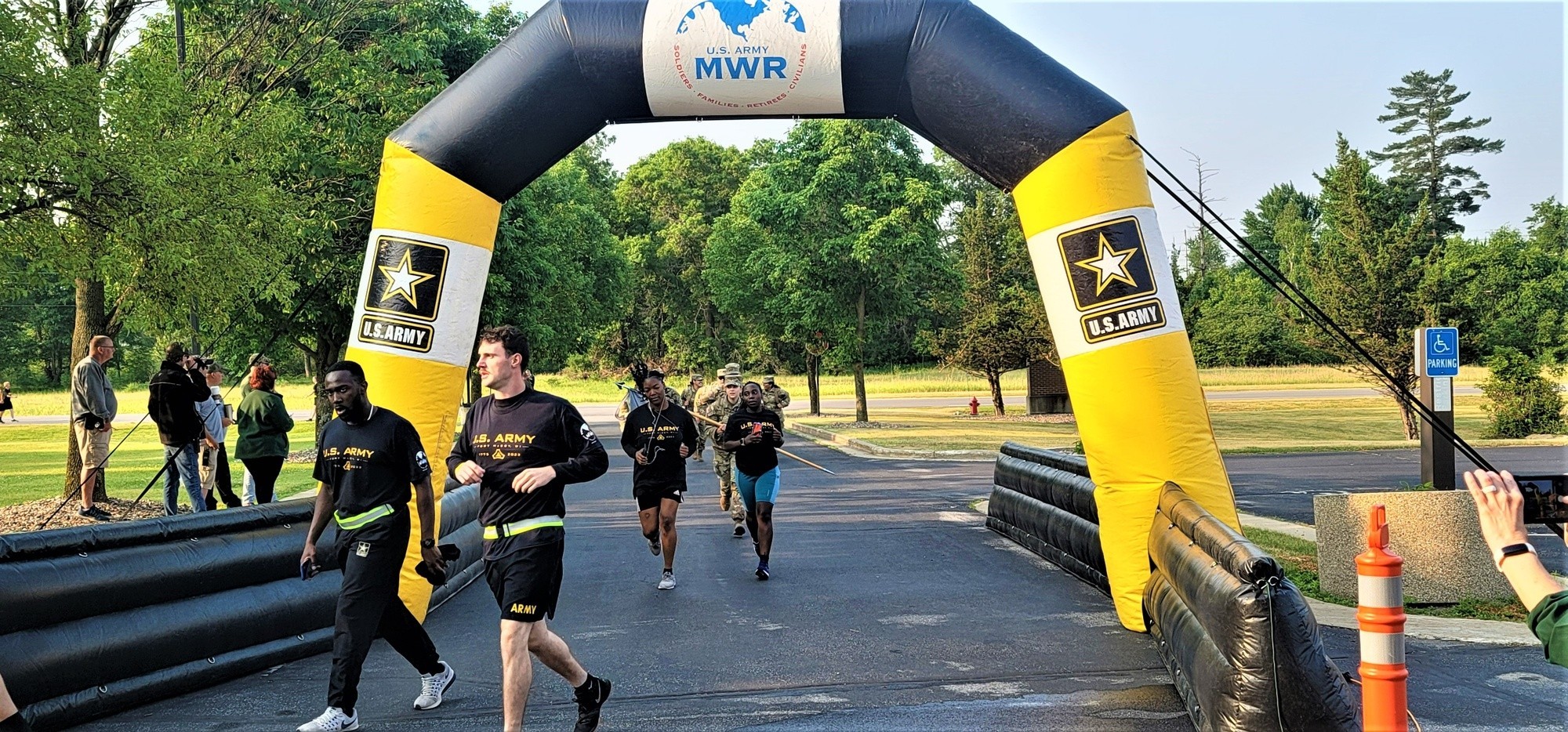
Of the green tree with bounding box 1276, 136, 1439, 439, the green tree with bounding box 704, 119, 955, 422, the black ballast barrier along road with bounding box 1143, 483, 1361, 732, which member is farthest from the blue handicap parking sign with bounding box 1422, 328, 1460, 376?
the green tree with bounding box 704, 119, 955, 422

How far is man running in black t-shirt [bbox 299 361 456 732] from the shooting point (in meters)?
6.28

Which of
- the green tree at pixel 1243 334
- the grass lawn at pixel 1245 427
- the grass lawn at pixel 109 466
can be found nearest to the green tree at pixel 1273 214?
the green tree at pixel 1243 334

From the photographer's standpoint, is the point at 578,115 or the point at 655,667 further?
the point at 578,115

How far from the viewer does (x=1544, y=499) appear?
3100 mm

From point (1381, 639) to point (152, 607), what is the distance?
20.0ft

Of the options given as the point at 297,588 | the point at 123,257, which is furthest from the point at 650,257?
the point at 297,588

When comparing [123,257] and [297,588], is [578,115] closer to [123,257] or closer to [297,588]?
[297,588]

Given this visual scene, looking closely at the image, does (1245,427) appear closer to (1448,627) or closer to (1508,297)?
(1508,297)

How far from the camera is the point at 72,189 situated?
40.9 ft

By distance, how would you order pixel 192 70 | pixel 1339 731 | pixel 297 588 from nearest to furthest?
pixel 1339 731 < pixel 297 588 < pixel 192 70

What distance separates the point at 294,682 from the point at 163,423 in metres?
6.59

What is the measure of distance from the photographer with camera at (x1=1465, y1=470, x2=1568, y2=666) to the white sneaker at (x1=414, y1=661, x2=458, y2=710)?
5.24 meters

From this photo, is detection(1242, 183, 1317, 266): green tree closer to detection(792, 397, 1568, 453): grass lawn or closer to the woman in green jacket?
detection(792, 397, 1568, 453): grass lawn

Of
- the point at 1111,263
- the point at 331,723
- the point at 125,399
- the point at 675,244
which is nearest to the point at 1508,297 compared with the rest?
the point at 1111,263
